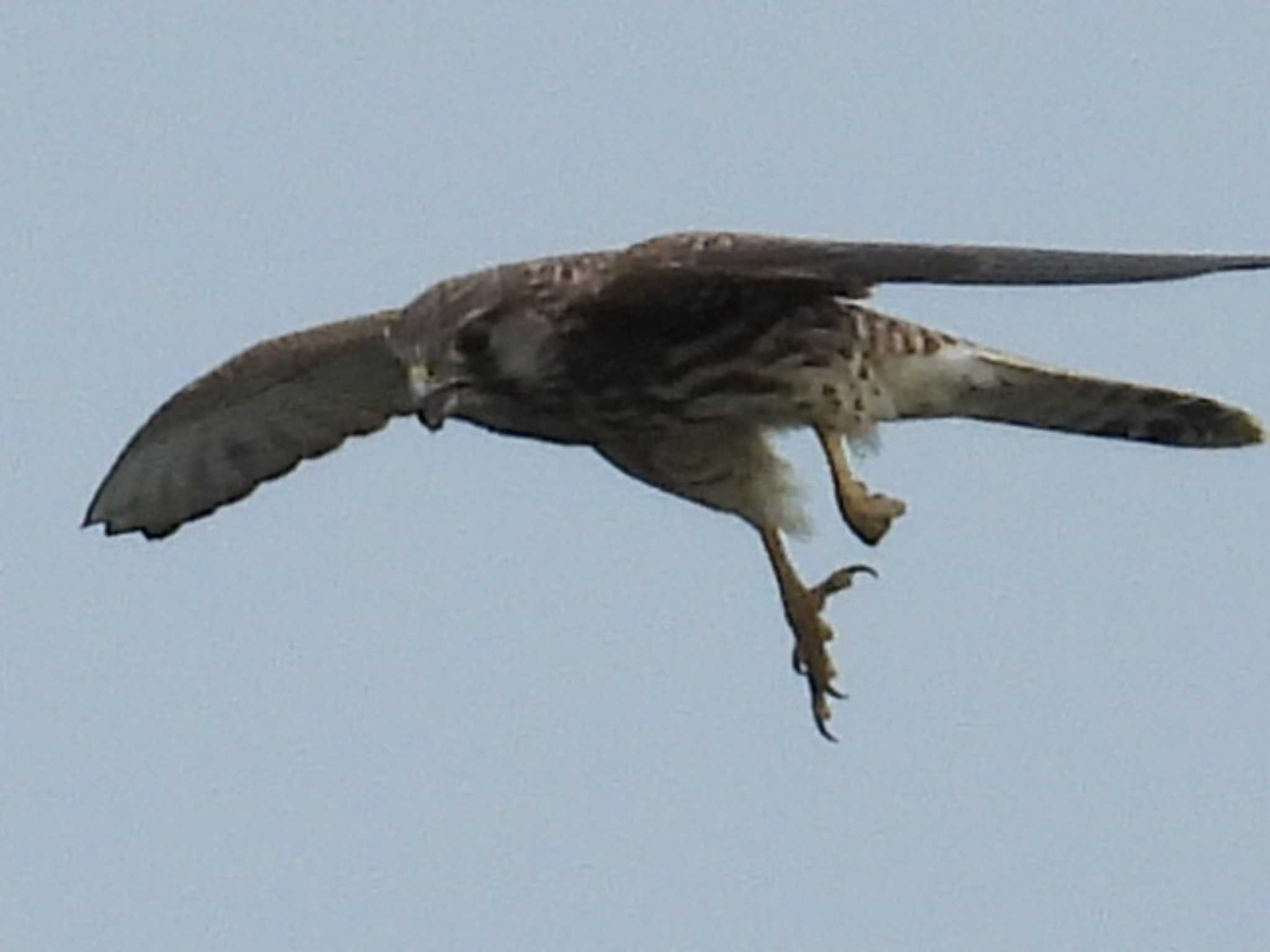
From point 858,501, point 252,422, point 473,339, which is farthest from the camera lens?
point 252,422

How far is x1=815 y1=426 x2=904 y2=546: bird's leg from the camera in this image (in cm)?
1145

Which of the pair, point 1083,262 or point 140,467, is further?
point 140,467

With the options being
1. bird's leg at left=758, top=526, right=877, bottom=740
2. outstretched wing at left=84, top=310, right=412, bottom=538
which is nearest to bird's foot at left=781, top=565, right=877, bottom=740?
bird's leg at left=758, top=526, right=877, bottom=740

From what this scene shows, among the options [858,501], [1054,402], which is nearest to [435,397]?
[858,501]

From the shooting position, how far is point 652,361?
440 inches

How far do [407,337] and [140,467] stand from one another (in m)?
1.59

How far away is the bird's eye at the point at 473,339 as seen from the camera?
1113cm

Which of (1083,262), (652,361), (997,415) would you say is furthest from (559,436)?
(1083,262)

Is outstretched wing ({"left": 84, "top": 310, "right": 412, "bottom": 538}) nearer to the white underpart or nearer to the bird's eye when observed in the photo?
the bird's eye

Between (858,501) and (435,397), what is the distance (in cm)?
120

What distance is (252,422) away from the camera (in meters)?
12.5

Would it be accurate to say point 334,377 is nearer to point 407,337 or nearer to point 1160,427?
point 407,337

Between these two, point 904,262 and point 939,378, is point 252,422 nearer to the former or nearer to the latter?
point 939,378

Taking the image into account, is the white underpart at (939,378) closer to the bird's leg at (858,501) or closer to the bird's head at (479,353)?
the bird's leg at (858,501)
